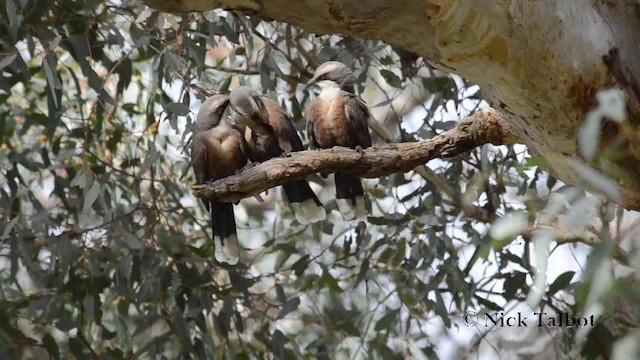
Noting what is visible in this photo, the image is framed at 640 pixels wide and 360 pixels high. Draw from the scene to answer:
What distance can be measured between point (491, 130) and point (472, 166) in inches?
64.9

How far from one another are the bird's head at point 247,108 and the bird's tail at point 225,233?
0.25 metres

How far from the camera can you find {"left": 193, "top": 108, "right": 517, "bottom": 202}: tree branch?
2268 millimetres

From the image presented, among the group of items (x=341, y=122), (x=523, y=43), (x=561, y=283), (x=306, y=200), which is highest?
(x=341, y=122)

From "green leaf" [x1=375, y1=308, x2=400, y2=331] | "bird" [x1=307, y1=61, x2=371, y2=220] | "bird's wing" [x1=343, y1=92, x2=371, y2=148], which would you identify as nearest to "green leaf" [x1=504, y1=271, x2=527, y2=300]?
"green leaf" [x1=375, y1=308, x2=400, y2=331]

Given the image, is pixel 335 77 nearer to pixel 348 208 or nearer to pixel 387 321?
pixel 348 208

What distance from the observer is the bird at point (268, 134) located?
2912mm

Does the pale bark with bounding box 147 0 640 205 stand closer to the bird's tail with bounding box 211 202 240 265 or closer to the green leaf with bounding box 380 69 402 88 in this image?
the bird's tail with bounding box 211 202 240 265

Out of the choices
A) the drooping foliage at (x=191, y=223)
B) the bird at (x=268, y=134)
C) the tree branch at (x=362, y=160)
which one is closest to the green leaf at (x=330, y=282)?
the drooping foliage at (x=191, y=223)

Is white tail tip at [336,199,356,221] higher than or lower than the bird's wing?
lower

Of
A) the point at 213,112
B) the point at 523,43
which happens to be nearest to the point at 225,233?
the point at 213,112

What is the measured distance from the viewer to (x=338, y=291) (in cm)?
364

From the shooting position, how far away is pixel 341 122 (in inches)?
126

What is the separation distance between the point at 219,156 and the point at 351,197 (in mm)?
490

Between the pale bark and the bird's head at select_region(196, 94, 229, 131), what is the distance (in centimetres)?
115
